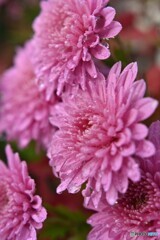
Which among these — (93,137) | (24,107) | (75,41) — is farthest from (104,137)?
(24,107)

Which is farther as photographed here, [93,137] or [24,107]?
[24,107]

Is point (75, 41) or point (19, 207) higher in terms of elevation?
point (75, 41)

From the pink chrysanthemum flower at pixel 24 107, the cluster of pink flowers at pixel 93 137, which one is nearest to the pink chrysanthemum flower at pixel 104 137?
the cluster of pink flowers at pixel 93 137

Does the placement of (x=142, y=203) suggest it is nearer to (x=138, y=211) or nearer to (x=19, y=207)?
(x=138, y=211)

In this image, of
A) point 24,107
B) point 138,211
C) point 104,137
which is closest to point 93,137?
point 104,137

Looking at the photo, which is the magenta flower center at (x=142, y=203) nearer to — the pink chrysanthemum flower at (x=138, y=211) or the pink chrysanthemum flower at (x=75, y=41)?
the pink chrysanthemum flower at (x=138, y=211)

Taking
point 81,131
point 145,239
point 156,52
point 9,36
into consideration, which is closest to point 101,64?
point 81,131
